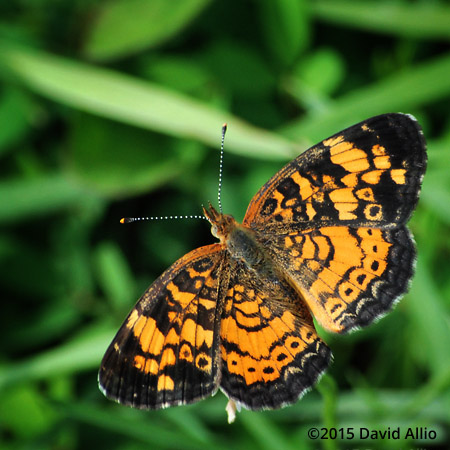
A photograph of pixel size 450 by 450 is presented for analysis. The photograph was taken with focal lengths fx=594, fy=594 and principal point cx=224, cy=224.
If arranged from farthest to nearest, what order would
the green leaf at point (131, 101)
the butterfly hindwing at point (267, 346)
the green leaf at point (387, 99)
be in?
1. the green leaf at point (387, 99)
2. the green leaf at point (131, 101)
3. the butterfly hindwing at point (267, 346)

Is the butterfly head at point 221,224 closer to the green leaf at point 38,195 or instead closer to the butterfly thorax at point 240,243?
the butterfly thorax at point 240,243

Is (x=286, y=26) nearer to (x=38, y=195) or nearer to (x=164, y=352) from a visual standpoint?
(x=38, y=195)

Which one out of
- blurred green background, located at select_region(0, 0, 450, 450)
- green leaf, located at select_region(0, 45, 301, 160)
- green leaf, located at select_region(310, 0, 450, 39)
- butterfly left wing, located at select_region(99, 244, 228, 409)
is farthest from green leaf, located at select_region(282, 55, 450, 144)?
butterfly left wing, located at select_region(99, 244, 228, 409)

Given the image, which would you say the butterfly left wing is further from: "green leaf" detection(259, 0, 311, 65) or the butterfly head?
"green leaf" detection(259, 0, 311, 65)

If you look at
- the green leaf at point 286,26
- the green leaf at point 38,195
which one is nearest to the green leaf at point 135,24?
the green leaf at point 286,26

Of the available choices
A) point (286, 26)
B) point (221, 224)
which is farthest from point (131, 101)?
point (221, 224)
